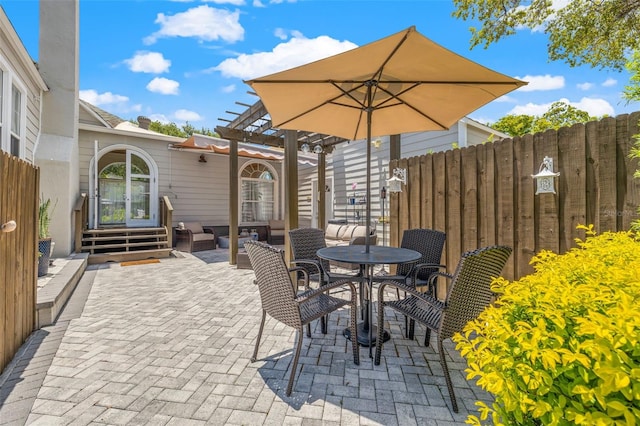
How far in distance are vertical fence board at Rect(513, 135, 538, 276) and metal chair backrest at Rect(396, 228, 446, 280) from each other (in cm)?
73

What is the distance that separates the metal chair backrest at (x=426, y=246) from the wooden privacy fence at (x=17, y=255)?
360 cm

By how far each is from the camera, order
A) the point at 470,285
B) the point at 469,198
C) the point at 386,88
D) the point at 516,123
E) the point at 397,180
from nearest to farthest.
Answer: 1. the point at 470,285
2. the point at 386,88
3. the point at 469,198
4. the point at 397,180
5. the point at 516,123

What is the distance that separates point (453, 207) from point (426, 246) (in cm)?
64

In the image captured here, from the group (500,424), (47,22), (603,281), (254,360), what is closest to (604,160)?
(603,281)

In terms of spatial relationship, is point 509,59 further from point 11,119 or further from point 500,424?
point 11,119

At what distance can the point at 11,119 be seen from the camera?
14.8 feet

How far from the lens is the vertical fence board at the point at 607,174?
224 centimetres

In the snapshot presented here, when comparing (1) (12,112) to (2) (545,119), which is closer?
(1) (12,112)

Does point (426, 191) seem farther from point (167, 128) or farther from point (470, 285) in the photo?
point (167, 128)

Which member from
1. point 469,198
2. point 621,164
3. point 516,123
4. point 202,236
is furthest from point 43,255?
point 516,123

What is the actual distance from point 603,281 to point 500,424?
0.59m

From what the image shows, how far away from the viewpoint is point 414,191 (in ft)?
13.8

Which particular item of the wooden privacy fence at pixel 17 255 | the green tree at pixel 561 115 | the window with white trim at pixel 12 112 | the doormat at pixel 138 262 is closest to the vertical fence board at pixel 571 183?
the wooden privacy fence at pixel 17 255

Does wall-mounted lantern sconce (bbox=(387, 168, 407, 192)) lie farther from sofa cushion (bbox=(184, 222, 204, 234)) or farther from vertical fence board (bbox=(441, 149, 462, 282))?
sofa cushion (bbox=(184, 222, 204, 234))
